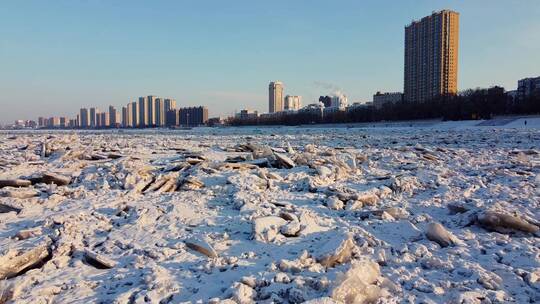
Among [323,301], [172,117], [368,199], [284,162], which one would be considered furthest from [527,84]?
[172,117]

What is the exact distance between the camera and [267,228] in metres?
5.27

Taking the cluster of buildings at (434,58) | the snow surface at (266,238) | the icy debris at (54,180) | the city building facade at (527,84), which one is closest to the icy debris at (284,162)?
the snow surface at (266,238)

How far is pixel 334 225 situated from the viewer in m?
5.81

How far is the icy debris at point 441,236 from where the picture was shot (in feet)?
16.2

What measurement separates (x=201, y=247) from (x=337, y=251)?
1.72 m

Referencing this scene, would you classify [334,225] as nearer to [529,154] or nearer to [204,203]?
[204,203]

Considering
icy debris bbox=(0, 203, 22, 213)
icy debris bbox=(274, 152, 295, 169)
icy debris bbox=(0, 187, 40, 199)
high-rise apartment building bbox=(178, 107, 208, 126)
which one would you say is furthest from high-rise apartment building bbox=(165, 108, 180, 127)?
icy debris bbox=(0, 203, 22, 213)

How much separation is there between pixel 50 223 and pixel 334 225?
432 cm

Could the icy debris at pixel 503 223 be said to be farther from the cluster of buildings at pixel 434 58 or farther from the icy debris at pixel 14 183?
the cluster of buildings at pixel 434 58

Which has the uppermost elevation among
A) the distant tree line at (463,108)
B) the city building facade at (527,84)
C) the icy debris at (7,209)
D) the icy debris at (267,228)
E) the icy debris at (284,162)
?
the city building facade at (527,84)

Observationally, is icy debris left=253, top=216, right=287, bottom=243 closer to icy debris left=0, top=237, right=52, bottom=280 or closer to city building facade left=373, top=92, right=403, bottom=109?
icy debris left=0, top=237, right=52, bottom=280

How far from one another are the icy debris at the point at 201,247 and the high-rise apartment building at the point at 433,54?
316 ft

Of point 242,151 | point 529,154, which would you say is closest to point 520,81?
point 529,154

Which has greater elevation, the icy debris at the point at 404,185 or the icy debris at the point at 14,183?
the icy debris at the point at 14,183
